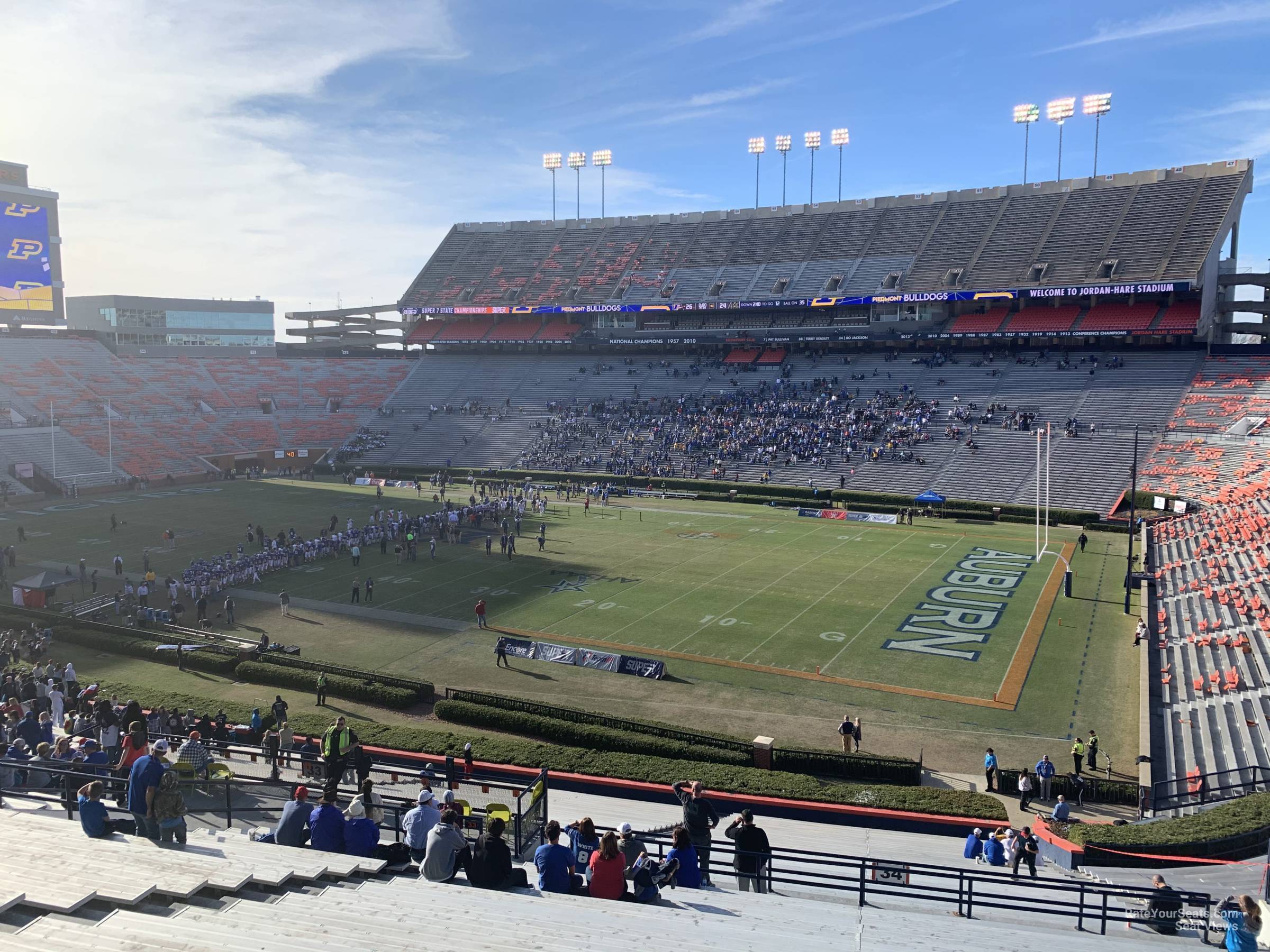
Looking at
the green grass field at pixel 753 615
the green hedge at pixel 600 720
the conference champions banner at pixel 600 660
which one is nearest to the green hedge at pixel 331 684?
the green hedge at pixel 600 720

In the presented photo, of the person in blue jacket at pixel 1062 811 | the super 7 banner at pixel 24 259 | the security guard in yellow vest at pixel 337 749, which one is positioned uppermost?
the super 7 banner at pixel 24 259

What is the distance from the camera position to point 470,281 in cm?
8919

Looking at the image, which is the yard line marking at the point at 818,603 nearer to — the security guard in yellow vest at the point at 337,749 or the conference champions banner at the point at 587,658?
the conference champions banner at the point at 587,658

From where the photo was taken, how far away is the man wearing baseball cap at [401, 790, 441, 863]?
9.73 meters

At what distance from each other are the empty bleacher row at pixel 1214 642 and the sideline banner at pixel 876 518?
12.9m

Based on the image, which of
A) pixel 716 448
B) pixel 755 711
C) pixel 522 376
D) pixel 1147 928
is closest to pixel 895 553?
pixel 755 711

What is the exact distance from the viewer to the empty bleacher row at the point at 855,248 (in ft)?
209

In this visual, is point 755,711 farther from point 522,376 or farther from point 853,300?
point 522,376

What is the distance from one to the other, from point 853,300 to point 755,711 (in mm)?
53550

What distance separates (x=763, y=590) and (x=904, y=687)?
966 cm

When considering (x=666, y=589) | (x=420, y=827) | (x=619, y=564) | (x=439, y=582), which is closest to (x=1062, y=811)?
(x=420, y=827)

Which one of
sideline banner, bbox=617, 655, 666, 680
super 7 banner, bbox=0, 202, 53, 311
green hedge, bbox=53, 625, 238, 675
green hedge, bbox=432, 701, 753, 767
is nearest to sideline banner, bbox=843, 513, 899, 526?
sideline banner, bbox=617, 655, 666, 680

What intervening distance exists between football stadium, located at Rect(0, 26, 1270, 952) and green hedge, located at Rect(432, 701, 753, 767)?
107mm

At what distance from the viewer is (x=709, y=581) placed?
1346 inches
